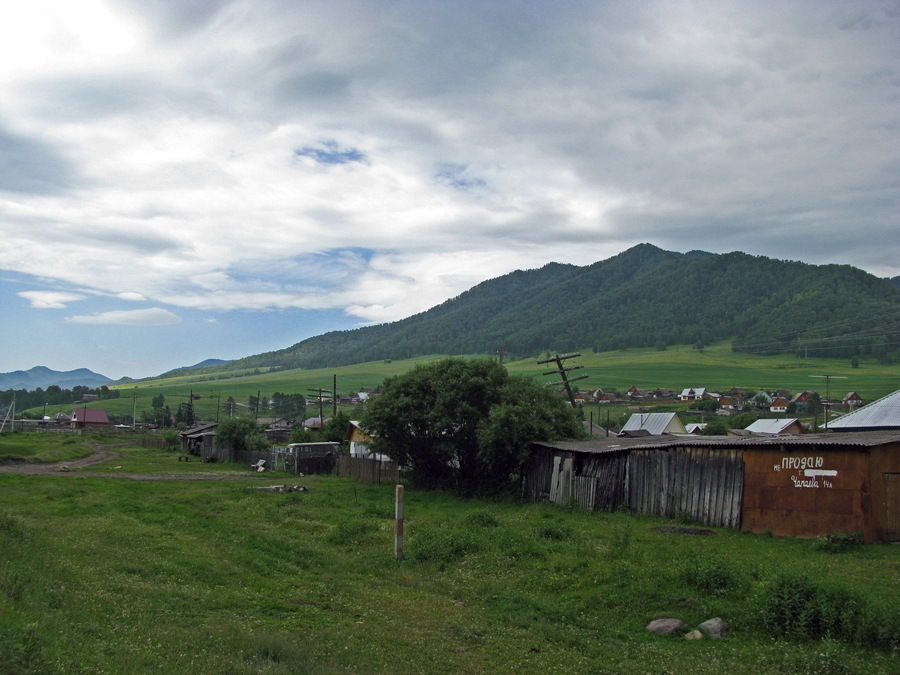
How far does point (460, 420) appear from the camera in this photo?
3447 centimetres

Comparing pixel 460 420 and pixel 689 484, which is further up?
pixel 460 420

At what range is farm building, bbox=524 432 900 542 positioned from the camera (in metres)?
19.3

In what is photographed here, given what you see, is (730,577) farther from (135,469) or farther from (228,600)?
(135,469)

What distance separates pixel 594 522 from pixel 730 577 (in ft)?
36.3

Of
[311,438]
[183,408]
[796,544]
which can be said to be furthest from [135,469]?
[183,408]

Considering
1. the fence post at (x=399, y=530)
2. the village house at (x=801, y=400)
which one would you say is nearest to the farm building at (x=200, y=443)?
the fence post at (x=399, y=530)

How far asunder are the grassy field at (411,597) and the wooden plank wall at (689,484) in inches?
57.7

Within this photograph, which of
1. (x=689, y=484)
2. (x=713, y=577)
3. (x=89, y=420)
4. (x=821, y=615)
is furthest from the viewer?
(x=89, y=420)

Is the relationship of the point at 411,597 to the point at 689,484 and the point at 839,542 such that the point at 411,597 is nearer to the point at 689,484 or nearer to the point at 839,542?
the point at 839,542

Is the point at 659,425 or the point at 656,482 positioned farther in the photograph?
the point at 659,425

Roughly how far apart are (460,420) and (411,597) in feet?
71.3

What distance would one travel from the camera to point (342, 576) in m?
14.5

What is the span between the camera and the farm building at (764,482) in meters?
19.3

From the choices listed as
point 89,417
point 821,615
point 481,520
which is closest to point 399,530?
point 481,520
